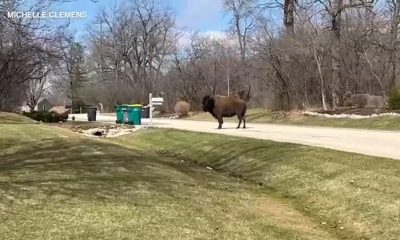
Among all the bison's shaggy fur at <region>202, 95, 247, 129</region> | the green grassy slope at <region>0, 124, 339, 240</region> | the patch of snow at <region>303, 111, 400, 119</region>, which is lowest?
the green grassy slope at <region>0, 124, 339, 240</region>

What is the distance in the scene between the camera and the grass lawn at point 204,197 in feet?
24.6

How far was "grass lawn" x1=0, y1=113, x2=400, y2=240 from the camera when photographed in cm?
750

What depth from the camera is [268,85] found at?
148 ft

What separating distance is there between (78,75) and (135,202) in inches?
3690

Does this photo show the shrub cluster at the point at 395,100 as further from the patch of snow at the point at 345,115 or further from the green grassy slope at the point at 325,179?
the green grassy slope at the point at 325,179

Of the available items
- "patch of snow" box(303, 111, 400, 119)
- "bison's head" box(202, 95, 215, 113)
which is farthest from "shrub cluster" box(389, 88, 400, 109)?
"bison's head" box(202, 95, 215, 113)

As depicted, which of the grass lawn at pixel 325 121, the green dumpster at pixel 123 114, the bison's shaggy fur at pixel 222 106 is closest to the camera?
the grass lawn at pixel 325 121

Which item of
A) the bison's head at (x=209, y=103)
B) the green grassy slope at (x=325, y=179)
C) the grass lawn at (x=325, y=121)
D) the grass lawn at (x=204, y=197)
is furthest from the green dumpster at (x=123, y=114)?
the grass lawn at (x=204, y=197)

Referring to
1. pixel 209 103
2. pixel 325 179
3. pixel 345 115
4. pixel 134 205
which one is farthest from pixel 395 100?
pixel 134 205

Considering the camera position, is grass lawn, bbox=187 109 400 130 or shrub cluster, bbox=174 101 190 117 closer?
grass lawn, bbox=187 109 400 130

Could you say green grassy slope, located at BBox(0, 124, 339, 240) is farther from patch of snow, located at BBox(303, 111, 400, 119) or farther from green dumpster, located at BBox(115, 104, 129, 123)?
green dumpster, located at BBox(115, 104, 129, 123)

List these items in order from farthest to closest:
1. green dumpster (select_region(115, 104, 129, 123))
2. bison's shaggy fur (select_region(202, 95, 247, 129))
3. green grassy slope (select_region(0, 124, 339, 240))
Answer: green dumpster (select_region(115, 104, 129, 123)), bison's shaggy fur (select_region(202, 95, 247, 129)), green grassy slope (select_region(0, 124, 339, 240))

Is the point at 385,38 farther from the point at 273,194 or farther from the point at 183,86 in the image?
the point at 183,86

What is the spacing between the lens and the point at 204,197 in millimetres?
10000
